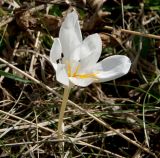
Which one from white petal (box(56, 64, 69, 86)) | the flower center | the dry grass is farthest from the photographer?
the dry grass

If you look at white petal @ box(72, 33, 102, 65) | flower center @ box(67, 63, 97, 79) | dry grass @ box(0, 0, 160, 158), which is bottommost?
dry grass @ box(0, 0, 160, 158)

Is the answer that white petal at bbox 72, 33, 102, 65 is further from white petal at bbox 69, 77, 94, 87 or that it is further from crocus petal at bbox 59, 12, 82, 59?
white petal at bbox 69, 77, 94, 87

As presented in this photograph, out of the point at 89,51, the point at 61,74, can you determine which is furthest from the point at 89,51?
the point at 61,74

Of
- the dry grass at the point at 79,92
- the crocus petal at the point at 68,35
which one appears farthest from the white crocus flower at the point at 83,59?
the dry grass at the point at 79,92

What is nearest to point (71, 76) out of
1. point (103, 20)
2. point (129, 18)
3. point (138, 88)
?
point (138, 88)

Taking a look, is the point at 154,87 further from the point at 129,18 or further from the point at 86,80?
the point at 86,80

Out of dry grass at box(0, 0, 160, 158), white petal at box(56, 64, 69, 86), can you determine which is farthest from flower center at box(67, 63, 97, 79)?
dry grass at box(0, 0, 160, 158)

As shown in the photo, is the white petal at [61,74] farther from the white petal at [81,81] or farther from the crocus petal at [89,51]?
the crocus petal at [89,51]
